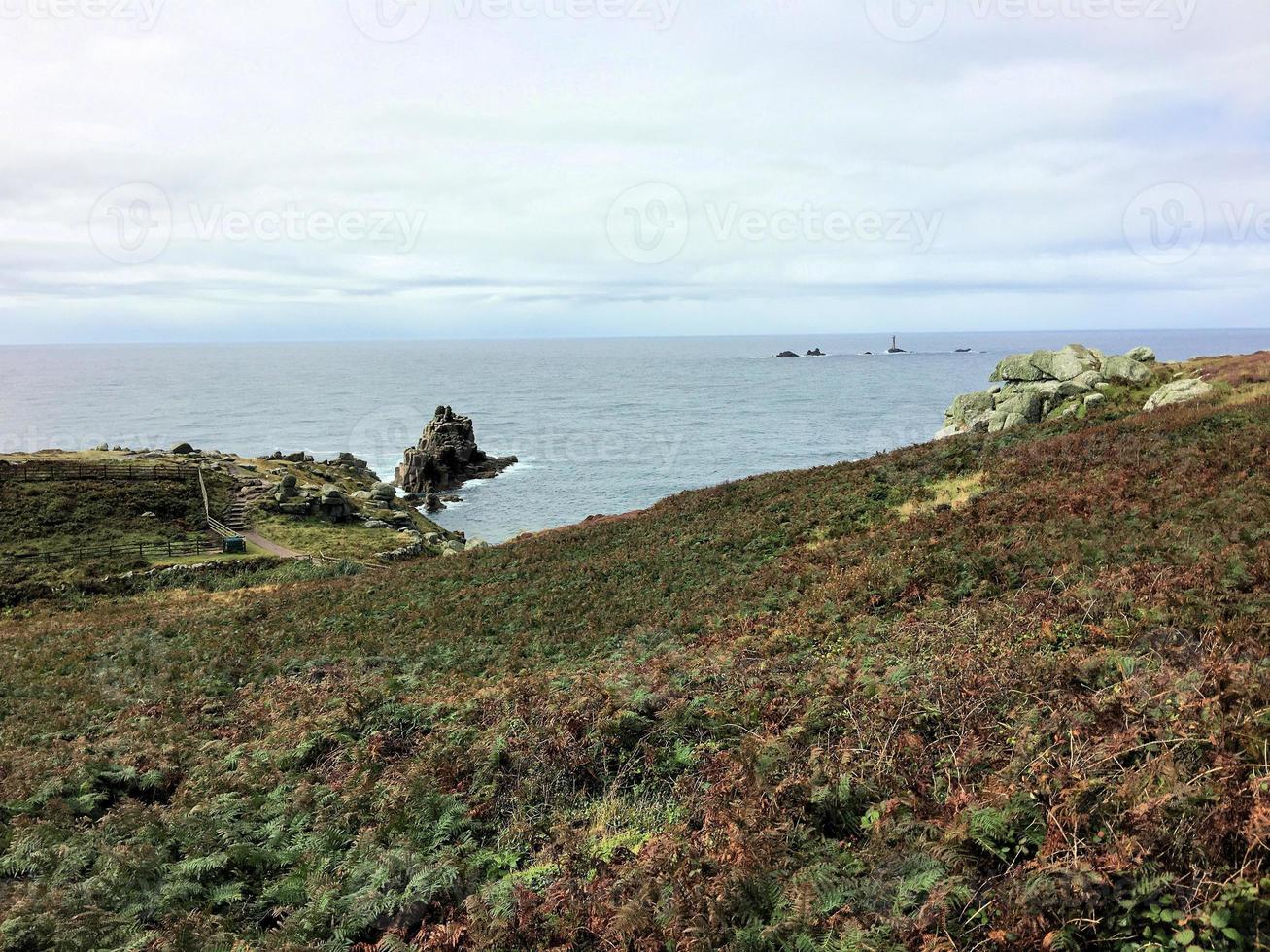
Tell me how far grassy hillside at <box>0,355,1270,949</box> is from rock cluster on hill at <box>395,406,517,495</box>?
6297cm

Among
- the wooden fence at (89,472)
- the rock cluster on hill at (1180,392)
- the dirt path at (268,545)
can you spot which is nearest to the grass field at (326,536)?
the dirt path at (268,545)

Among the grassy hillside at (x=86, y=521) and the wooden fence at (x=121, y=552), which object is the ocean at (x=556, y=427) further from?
the wooden fence at (x=121, y=552)

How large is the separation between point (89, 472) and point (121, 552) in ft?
47.6

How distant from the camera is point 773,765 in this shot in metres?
7.70

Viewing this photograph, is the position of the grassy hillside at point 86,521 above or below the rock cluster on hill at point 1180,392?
below

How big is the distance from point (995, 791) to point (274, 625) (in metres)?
→ 21.7

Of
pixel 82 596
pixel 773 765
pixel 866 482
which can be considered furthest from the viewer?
pixel 82 596

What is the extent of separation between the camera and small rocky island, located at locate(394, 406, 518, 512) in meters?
80.6

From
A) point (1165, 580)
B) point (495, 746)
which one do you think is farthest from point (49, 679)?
point (1165, 580)

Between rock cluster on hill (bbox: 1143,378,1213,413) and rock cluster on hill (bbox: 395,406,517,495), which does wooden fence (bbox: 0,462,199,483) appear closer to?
rock cluster on hill (bbox: 395,406,517,495)

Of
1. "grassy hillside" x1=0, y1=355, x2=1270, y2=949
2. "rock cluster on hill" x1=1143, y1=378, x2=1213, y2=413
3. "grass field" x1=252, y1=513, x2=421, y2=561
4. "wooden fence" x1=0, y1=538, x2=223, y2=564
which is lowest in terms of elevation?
"grass field" x1=252, y1=513, x2=421, y2=561

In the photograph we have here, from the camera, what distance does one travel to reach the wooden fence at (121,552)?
3769 centimetres

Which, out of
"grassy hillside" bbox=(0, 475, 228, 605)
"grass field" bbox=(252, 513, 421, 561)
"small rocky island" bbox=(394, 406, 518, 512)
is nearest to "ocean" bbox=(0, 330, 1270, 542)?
"small rocky island" bbox=(394, 406, 518, 512)

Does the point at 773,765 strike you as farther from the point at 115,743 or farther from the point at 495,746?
the point at 115,743
